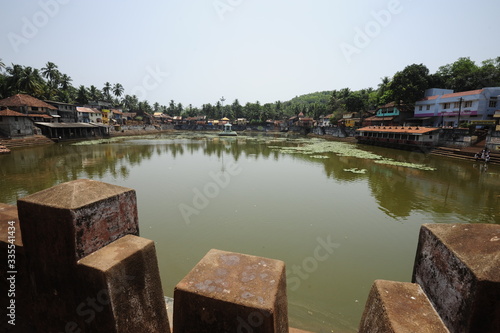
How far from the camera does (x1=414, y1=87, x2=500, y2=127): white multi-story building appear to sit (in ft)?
93.6

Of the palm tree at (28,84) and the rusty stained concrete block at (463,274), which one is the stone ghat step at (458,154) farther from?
the palm tree at (28,84)

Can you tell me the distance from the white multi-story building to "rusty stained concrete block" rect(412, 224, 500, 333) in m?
33.3

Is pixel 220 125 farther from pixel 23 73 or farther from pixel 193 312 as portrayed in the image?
pixel 193 312

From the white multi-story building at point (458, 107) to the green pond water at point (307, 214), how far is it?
18.8 m

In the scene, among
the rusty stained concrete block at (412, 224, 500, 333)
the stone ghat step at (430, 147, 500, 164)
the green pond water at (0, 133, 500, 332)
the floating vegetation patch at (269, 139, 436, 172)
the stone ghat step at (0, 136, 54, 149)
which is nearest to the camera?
the rusty stained concrete block at (412, 224, 500, 333)

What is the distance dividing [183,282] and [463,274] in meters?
1.19

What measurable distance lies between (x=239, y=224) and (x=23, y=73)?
166 feet

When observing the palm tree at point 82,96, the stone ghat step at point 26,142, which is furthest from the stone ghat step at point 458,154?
the palm tree at point 82,96

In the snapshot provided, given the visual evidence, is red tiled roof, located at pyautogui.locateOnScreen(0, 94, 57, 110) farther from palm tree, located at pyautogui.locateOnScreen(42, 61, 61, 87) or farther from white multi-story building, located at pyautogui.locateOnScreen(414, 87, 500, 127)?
white multi-story building, located at pyautogui.locateOnScreen(414, 87, 500, 127)

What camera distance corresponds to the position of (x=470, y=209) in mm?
9227

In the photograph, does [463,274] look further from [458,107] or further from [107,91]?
[107,91]

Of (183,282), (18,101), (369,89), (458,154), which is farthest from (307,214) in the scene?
(369,89)

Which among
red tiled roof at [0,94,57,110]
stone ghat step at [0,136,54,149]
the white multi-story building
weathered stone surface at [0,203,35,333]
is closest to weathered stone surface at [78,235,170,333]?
weathered stone surface at [0,203,35,333]

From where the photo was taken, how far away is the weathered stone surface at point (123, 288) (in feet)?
3.78
